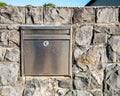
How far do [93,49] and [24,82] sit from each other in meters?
0.97

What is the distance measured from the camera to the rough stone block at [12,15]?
3279 mm

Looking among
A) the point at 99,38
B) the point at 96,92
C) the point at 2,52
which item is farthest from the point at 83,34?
the point at 2,52

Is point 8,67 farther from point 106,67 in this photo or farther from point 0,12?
point 106,67

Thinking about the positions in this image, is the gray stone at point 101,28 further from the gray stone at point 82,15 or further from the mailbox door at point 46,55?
the mailbox door at point 46,55

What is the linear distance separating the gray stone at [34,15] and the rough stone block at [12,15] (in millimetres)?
64

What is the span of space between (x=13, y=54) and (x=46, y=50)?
42cm

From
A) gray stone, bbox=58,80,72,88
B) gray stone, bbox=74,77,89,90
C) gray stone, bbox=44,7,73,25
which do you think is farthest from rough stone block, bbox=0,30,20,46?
gray stone, bbox=74,77,89,90

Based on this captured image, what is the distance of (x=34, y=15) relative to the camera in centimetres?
327

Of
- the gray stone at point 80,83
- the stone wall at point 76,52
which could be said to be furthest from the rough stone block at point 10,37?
the gray stone at point 80,83

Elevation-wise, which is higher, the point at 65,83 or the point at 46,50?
the point at 46,50

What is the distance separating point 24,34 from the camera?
10.7ft

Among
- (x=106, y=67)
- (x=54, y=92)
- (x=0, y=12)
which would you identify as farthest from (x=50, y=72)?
(x=0, y=12)

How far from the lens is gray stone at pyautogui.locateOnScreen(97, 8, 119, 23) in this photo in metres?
3.28

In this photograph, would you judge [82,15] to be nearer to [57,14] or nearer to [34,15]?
[57,14]
